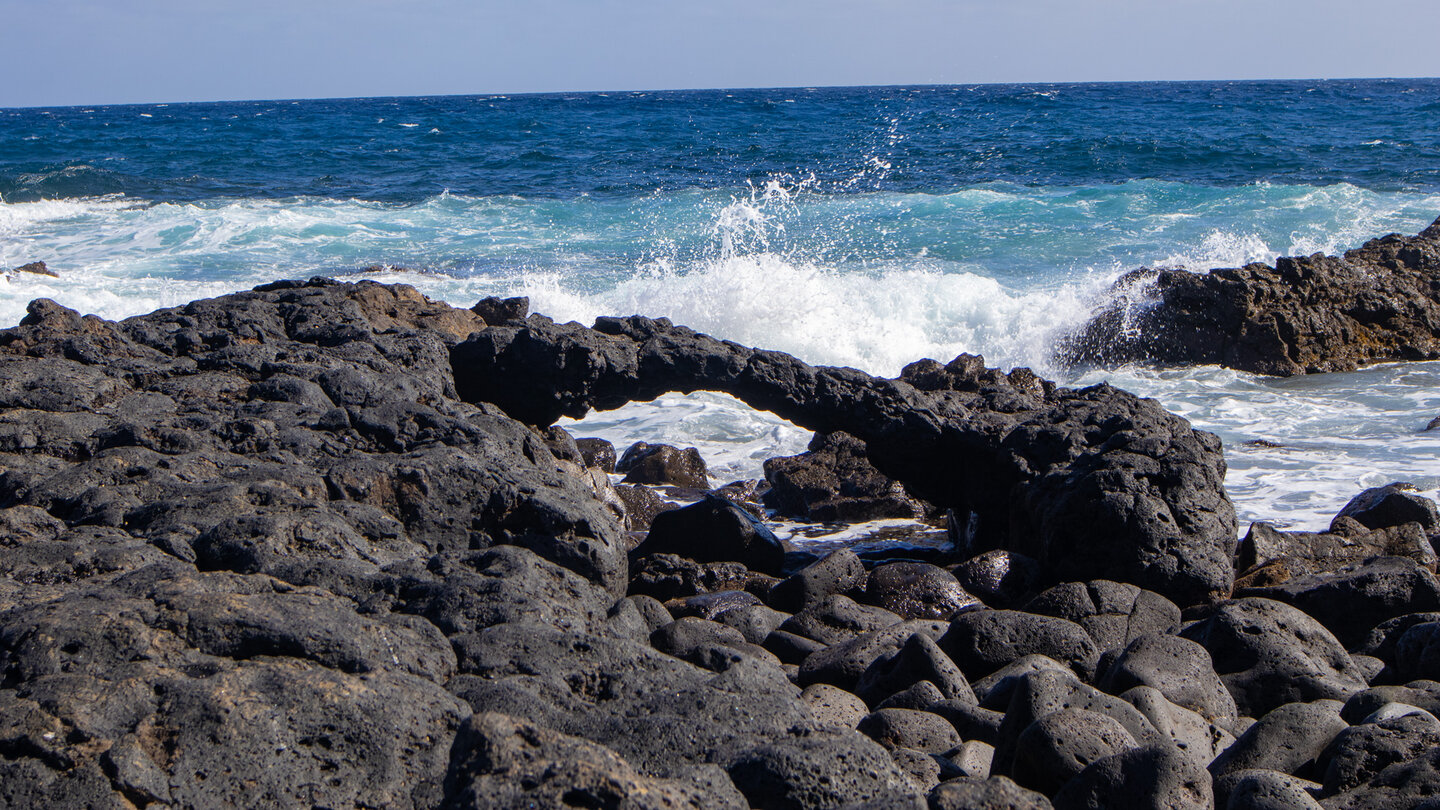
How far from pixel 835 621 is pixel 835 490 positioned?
262 cm

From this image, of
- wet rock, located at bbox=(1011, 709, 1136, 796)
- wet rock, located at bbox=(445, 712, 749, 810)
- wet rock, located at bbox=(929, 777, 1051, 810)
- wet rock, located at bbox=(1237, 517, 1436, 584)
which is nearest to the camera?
wet rock, located at bbox=(445, 712, 749, 810)

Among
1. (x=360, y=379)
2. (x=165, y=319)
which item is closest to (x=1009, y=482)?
(x=360, y=379)

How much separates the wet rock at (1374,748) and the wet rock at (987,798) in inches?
51.7

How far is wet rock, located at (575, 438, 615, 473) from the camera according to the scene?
8.14 meters

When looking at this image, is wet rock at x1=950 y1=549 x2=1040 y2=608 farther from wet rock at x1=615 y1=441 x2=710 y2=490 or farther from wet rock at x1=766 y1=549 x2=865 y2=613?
wet rock at x1=615 y1=441 x2=710 y2=490

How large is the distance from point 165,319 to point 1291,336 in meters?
9.37

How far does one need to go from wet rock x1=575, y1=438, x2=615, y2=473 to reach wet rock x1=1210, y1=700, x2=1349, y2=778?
17.5 feet

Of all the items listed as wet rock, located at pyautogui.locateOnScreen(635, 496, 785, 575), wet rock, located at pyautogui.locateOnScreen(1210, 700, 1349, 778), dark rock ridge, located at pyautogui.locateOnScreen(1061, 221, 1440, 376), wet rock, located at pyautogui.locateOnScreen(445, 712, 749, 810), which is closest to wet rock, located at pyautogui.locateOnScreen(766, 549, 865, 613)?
wet rock, located at pyautogui.locateOnScreen(635, 496, 785, 575)

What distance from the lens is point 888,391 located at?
6.42 meters

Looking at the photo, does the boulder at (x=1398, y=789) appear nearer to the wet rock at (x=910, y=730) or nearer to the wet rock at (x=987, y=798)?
the wet rock at (x=910, y=730)

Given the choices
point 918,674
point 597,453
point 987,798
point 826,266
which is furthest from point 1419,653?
point 826,266

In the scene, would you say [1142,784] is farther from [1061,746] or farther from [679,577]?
[679,577]

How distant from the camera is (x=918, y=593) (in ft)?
17.7

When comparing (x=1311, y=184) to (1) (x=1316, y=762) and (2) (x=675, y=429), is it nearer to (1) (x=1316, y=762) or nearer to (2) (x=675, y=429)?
(2) (x=675, y=429)
